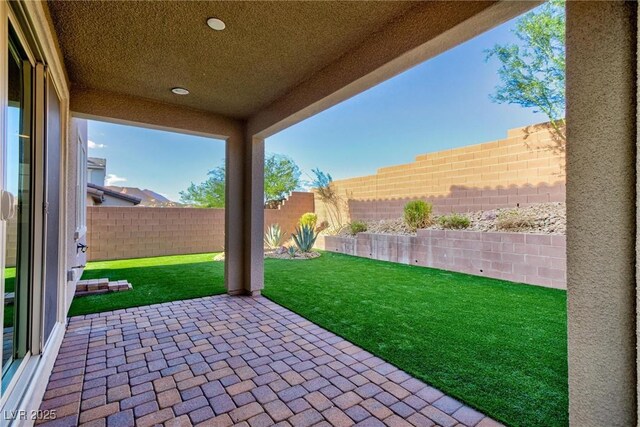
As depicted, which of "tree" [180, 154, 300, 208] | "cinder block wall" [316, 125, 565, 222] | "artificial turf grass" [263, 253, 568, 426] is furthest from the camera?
"tree" [180, 154, 300, 208]

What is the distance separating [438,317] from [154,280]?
4914 mm

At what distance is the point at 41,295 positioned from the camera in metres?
2.34

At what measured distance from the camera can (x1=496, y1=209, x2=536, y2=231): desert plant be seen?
564 centimetres

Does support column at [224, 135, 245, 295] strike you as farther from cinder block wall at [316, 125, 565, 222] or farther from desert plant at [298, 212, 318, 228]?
desert plant at [298, 212, 318, 228]

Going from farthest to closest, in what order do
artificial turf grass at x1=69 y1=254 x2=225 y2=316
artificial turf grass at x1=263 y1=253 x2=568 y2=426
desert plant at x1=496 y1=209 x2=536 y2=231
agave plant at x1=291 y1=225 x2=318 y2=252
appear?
agave plant at x1=291 y1=225 x2=318 y2=252 → desert plant at x1=496 y1=209 x2=536 y2=231 → artificial turf grass at x1=69 y1=254 x2=225 y2=316 → artificial turf grass at x1=263 y1=253 x2=568 y2=426

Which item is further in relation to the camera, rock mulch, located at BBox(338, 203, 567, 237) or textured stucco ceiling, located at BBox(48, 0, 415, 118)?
rock mulch, located at BBox(338, 203, 567, 237)

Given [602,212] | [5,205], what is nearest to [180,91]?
[5,205]

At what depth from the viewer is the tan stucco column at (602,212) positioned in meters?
1.12

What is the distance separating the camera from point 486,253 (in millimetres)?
5770

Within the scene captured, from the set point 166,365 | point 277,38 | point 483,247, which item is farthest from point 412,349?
point 483,247

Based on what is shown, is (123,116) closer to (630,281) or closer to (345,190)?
(630,281)

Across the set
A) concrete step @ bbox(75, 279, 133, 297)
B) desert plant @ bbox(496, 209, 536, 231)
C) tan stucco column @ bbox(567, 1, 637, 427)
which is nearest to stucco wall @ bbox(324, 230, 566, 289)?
desert plant @ bbox(496, 209, 536, 231)

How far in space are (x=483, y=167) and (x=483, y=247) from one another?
2.19 meters

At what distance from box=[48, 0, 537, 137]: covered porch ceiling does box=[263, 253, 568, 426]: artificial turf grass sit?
8.24ft
